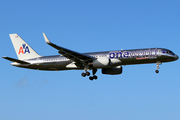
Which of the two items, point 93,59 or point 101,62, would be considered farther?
point 93,59

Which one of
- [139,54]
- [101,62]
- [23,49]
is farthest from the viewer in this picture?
[23,49]

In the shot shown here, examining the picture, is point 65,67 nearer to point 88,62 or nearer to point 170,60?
point 88,62

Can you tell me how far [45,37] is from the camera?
143 ft

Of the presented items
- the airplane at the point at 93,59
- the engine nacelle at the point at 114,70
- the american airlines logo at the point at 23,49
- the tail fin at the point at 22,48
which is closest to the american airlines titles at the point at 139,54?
the airplane at the point at 93,59

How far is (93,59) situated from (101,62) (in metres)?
1.71

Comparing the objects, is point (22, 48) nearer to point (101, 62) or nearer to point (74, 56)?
point (74, 56)

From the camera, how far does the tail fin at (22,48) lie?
57.5m

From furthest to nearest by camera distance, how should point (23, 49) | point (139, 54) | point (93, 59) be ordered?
point (23, 49) → point (93, 59) → point (139, 54)

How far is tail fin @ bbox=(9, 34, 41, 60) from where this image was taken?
189ft

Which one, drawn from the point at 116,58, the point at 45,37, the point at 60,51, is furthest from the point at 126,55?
the point at 45,37

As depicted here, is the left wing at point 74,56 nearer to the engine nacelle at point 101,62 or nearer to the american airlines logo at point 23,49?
the engine nacelle at point 101,62

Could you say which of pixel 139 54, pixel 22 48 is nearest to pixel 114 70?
pixel 139 54

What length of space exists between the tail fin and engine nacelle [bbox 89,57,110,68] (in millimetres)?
12482

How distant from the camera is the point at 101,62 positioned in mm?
50938
